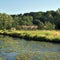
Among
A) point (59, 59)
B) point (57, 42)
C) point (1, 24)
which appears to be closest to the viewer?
point (59, 59)

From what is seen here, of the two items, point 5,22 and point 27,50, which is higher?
point 5,22

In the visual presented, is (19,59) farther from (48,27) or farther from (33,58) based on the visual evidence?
(48,27)

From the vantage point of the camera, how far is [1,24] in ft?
246

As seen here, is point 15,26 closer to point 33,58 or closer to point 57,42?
point 57,42

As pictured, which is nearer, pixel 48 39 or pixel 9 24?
pixel 48 39

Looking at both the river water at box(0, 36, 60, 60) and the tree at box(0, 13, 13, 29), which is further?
the tree at box(0, 13, 13, 29)

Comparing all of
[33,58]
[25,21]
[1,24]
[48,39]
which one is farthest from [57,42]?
[25,21]

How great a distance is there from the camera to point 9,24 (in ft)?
257

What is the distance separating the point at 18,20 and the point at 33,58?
6916cm

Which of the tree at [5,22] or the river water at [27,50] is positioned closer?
the river water at [27,50]

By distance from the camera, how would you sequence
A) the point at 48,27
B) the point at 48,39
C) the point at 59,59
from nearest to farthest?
1. the point at 59,59
2. the point at 48,39
3. the point at 48,27

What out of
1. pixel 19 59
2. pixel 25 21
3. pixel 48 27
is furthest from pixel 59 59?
pixel 25 21

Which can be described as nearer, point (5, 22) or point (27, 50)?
point (27, 50)

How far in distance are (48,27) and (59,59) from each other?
148 ft
